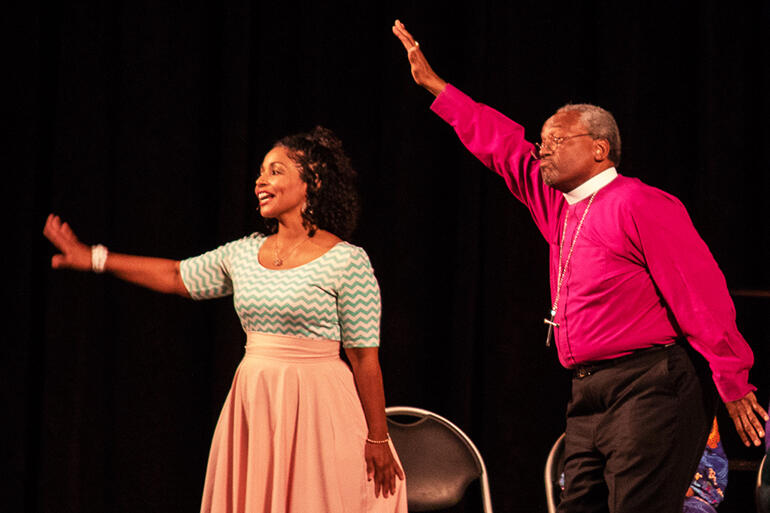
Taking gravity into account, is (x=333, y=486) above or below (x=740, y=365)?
below

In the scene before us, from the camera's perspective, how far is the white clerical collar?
258 cm

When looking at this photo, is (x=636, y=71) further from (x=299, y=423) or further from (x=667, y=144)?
(x=299, y=423)

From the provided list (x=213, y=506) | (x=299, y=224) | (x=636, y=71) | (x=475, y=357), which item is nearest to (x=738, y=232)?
(x=636, y=71)

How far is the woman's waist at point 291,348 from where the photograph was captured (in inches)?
97.4

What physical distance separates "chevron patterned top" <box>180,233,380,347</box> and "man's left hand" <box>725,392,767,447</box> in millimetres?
1005

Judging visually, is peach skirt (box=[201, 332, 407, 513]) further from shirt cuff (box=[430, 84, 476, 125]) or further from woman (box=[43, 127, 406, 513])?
shirt cuff (box=[430, 84, 476, 125])

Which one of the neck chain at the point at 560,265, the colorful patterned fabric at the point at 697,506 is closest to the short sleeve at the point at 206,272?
the neck chain at the point at 560,265

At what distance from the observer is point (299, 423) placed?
245 centimetres

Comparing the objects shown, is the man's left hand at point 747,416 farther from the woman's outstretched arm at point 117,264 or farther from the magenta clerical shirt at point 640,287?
the woman's outstretched arm at point 117,264

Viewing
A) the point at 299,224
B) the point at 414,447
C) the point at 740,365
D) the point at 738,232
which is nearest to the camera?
the point at 740,365

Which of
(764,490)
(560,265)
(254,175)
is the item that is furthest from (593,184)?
(254,175)

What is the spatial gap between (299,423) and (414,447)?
0.71m

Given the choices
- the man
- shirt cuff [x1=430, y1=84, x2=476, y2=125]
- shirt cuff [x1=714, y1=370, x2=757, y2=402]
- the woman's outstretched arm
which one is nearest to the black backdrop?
shirt cuff [x1=430, y1=84, x2=476, y2=125]

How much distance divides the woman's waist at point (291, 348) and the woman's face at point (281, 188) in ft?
1.30
